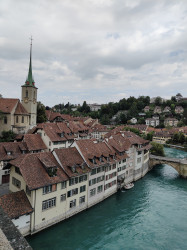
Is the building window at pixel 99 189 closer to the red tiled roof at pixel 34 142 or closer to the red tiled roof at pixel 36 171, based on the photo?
the red tiled roof at pixel 36 171

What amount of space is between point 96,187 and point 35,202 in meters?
11.5

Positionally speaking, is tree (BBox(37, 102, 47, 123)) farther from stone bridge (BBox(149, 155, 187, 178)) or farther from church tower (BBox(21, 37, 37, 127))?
stone bridge (BBox(149, 155, 187, 178))

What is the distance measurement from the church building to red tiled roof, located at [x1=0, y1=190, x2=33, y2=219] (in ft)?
89.1

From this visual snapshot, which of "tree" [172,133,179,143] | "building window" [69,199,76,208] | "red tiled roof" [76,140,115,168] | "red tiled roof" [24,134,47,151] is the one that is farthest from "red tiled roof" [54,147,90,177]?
"tree" [172,133,179,143]

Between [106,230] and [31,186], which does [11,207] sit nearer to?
[31,186]

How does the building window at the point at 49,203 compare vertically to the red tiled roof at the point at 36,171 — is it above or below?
below

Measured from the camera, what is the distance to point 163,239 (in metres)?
23.5

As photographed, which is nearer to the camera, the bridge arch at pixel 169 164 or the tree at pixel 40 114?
the bridge arch at pixel 169 164

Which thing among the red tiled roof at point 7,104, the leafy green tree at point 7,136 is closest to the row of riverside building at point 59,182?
the leafy green tree at point 7,136

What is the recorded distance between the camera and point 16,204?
70.4 ft

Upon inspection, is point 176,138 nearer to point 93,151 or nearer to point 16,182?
point 93,151

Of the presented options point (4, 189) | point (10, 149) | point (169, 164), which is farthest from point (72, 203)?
point (169, 164)

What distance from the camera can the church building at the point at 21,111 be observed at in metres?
45.8

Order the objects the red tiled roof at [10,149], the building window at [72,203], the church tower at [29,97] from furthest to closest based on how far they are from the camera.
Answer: the church tower at [29,97] → the red tiled roof at [10,149] → the building window at [72,203]
